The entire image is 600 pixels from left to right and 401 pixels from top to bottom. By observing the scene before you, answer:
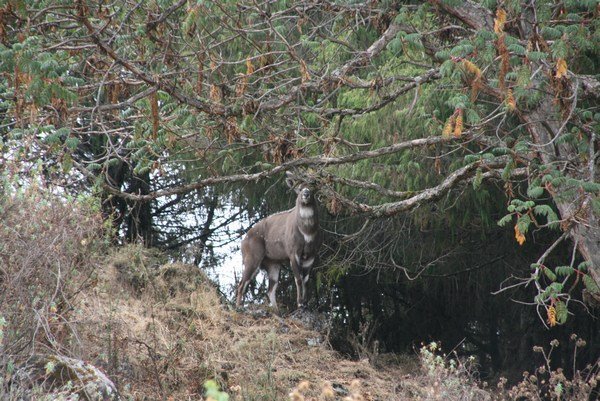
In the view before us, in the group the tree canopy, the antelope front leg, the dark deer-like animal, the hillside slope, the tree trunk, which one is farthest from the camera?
the antelope front leg

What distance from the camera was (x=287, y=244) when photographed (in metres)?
16.9

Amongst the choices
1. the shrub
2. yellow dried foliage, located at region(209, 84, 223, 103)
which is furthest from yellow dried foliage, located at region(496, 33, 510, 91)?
the shrub

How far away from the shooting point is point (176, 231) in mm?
22609

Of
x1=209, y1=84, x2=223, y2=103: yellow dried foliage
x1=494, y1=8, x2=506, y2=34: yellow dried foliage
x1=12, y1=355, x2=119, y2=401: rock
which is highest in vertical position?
x1=209, y1=84, x2=223, y2=103: yellow dried foliage

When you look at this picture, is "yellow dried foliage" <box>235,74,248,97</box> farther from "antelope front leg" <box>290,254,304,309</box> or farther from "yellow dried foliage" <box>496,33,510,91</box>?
"antelope front leg" <box>290,254,304,309</box>

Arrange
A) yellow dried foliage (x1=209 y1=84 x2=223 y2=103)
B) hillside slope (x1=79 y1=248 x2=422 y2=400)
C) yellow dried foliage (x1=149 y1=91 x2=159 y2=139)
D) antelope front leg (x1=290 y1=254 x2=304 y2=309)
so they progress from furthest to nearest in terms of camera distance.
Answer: antelope front leg (x1=290 y1=254 x2=304 y2=309)
hillside slope (x1=79 y1=248 x2=422 y2=400)
yellow dried foliage (x1=209 y1=84 x2=223 y2=103)
yellow dried foliage (x1=149 y1=91 x2=159 y2=139)

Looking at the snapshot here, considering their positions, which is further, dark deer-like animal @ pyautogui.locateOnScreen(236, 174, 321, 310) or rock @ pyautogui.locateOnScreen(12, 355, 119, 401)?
dark deer-like animal @ pyautogui.locateOnScreen(236, 174, 321, 310)

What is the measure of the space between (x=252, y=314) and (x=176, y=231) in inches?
308

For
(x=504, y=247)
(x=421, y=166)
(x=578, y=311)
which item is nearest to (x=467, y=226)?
(x=504, y=247)

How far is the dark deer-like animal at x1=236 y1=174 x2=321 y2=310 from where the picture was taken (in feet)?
53.9

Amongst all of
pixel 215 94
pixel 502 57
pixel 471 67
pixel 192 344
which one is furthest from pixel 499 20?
pixel 192 344

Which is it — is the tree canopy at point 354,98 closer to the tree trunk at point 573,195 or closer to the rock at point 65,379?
the tree trunk at point 573,195

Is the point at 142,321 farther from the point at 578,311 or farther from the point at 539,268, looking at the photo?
the point at 578,311

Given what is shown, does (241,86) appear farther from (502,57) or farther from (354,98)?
(354,98)
